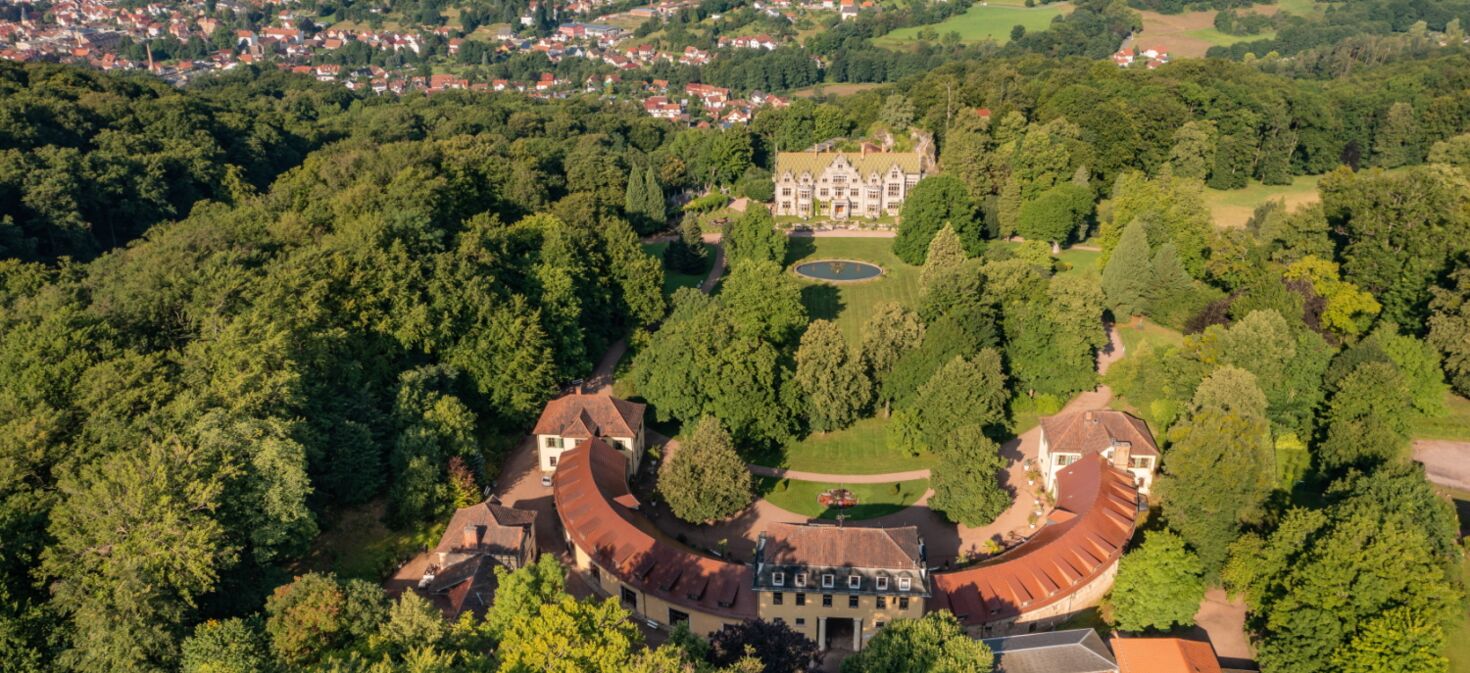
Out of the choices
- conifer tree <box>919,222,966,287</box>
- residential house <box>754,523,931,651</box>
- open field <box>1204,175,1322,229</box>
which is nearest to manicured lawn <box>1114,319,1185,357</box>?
conifer tree <box>919,222,966,287</box>

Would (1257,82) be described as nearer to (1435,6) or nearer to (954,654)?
(954,654)

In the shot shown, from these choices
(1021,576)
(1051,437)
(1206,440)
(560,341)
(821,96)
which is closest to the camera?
(1021,576)

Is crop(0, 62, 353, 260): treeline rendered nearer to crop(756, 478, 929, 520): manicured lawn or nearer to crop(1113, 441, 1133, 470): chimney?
crop(756, 478, 929, 520): manicured lawn

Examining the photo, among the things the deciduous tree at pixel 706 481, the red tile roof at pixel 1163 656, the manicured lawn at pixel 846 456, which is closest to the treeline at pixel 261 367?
the deciduous tree at pixel 706 481

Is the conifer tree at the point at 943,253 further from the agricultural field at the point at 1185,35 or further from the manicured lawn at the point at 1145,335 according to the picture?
the agricultural field at the point at 1185,35

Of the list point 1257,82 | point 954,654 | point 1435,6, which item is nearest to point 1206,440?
point 954,654
